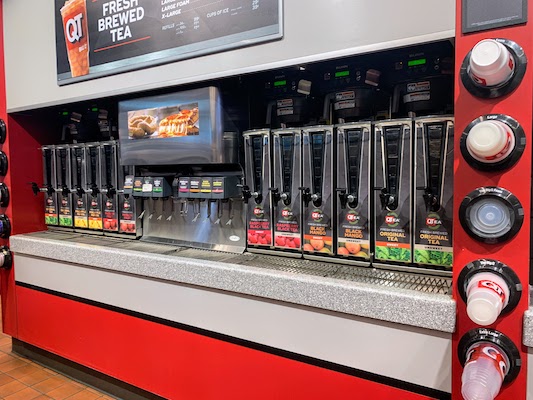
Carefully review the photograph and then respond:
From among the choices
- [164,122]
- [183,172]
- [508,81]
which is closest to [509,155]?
[508,81]

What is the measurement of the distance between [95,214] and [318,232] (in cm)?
168

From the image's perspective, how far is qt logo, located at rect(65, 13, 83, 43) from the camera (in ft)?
8.11

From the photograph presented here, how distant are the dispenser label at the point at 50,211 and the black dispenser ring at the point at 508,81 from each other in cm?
282

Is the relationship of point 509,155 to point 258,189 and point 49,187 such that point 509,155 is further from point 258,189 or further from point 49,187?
point 49,187

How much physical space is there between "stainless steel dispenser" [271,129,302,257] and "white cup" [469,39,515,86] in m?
0.86

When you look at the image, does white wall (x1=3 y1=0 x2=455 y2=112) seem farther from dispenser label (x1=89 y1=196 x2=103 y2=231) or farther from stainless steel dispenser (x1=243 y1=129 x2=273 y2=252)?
dispenser label (x1=89 y1=196 x2=103 y2=231)

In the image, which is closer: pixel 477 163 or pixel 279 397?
pixel 477 163

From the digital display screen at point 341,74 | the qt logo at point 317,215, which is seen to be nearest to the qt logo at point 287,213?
the qt logo at point 317,215

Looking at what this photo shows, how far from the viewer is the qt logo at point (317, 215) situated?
1.86m

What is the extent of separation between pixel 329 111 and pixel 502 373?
1321 mm

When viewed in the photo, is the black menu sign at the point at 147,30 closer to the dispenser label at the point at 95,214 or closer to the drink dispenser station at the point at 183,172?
the drink dispenser station at the point at 183,172

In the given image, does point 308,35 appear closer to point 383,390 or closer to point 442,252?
point 442,252

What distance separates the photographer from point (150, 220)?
2.66m

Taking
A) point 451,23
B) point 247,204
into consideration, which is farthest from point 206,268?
Result: point 451,23
